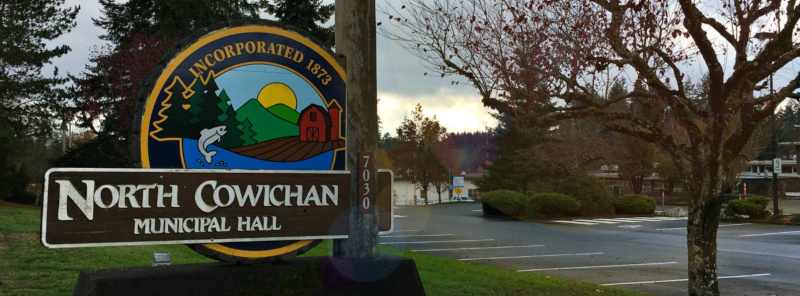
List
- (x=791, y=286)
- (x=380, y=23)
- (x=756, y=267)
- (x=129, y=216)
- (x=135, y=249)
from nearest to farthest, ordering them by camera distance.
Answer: (x=129, y=216) → (x=380, y=23) → (x=791, y=286) → (x=135, y=249) → (x=756, y=267)

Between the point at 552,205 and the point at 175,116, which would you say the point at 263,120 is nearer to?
the point at 175,116

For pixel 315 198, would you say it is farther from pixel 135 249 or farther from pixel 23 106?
pixel 23 106

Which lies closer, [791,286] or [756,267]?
[791,286]

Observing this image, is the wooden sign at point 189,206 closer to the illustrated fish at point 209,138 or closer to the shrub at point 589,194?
the illustrated fish at point 209,138

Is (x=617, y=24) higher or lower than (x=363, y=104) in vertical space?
higher

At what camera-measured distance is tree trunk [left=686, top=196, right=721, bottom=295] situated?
739 centimetres

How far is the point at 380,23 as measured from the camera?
8.09 meters

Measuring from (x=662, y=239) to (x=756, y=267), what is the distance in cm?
677

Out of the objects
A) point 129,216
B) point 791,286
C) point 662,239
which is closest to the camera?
point 129,216

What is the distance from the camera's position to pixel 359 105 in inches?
200

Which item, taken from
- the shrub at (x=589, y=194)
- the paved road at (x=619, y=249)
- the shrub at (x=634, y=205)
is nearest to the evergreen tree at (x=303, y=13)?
the paved road at (x=619, y=249)


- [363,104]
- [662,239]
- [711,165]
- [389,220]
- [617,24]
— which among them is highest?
[617,24]

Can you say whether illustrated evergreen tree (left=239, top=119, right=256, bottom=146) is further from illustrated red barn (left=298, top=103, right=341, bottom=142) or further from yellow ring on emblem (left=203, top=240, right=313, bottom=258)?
yellow ring on emblem (left=203, top=240, right=313, bottom=258)

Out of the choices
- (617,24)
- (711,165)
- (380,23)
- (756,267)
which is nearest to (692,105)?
(711,165)
